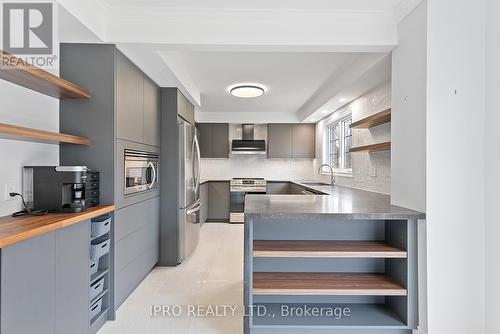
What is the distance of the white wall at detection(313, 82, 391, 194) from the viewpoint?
3.24 meters

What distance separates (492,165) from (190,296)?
256 cm

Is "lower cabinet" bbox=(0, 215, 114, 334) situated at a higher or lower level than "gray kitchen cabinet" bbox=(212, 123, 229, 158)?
lower

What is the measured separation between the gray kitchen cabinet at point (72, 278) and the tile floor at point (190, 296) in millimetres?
431

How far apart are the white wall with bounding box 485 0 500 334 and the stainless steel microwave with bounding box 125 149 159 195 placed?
2747 mm

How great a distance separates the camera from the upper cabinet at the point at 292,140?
652cm

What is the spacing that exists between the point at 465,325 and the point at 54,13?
3348 millimetres

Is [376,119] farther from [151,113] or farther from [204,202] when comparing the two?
[204,202]

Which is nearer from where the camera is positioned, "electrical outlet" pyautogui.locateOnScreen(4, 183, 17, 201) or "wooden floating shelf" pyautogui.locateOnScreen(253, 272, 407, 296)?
"electrical outlet" pyautogui.locateOnScreen(4, 183, 17, 201)

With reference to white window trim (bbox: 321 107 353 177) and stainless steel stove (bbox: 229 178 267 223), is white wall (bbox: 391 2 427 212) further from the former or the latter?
stainless steel stove (bbox: 229 178 267 223)

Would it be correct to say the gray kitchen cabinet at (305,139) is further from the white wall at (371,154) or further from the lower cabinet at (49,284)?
the lower cabinet at (49,284)

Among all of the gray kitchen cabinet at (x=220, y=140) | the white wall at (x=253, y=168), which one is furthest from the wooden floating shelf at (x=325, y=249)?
the white wall at (x=253, y=168)

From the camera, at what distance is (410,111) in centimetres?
213

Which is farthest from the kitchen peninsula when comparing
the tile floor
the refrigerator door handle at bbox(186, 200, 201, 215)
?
the refrigerator door handle at bbox(186, 200, 201, 215)

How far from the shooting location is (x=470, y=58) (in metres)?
1.91
